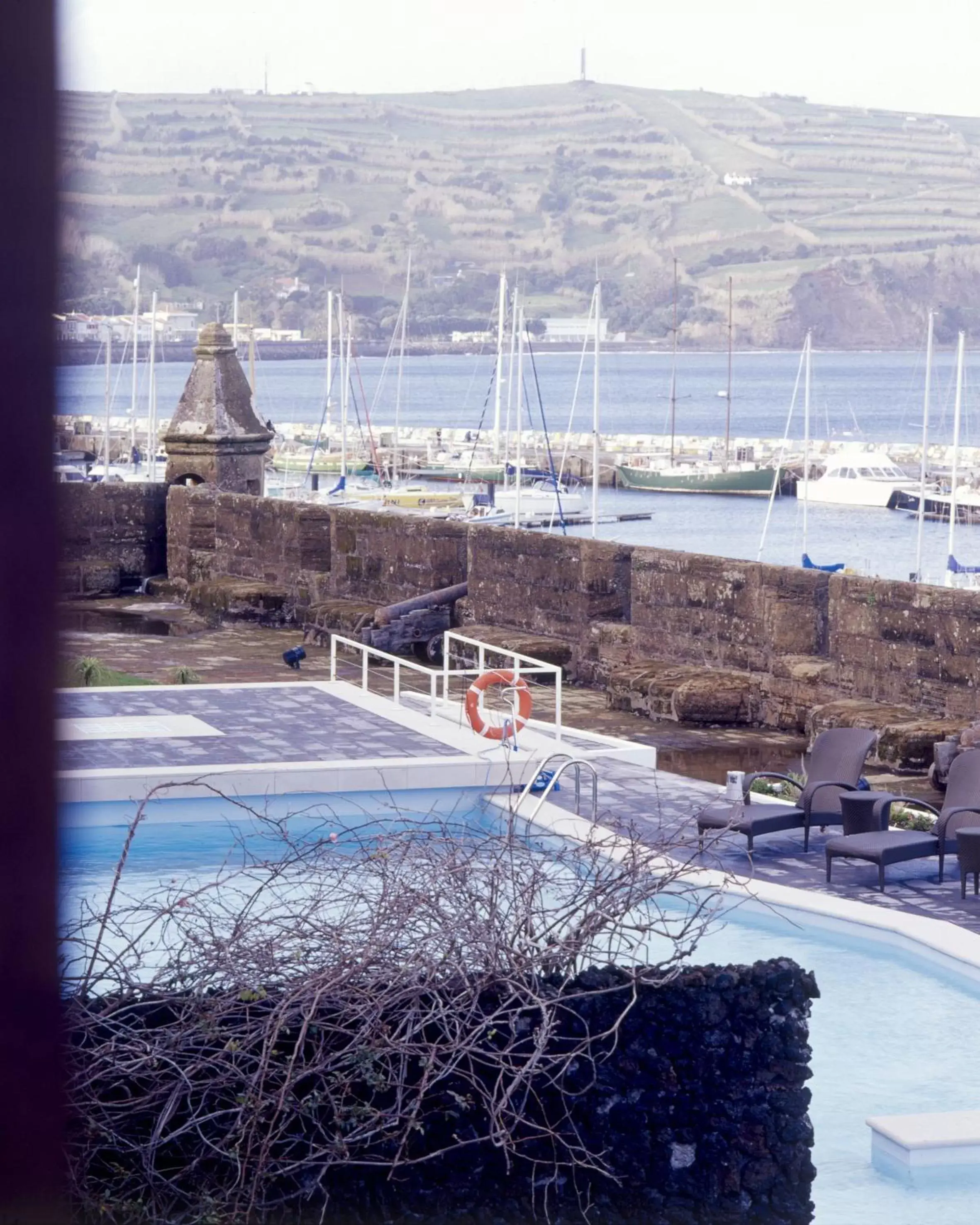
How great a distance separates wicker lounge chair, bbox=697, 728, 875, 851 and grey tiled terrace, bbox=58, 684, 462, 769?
7.13ft

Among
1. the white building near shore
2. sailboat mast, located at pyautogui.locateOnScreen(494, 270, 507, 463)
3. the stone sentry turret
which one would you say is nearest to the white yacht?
sailboat mast, located at pyautogui.locateOnScreen(494, 270, 507, 463)

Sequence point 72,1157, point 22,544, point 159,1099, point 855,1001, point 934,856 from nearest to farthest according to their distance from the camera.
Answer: point 22,544
point 72,1157
point 159,1099
point 855,1001
point 934,856

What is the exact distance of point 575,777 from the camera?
998cm

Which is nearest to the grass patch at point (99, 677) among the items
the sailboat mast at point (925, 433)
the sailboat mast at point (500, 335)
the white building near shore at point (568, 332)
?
the sailboat mast at point (925, 433)

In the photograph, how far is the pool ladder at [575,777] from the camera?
354 inches

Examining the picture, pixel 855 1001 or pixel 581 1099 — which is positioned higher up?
pixel 581 1099

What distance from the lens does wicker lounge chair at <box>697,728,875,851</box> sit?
349 inches

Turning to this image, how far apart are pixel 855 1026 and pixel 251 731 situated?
538 cm

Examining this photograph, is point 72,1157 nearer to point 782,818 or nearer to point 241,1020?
point 241,1020

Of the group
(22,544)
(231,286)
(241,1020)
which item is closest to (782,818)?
(241,1020)

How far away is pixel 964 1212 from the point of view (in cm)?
508

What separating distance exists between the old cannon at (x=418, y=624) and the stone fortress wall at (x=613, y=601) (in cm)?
28

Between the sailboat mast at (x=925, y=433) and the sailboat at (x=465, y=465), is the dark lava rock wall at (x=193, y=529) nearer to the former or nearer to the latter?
the sailboat mast at (x=925, y=433)

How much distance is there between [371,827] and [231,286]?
72.5m
